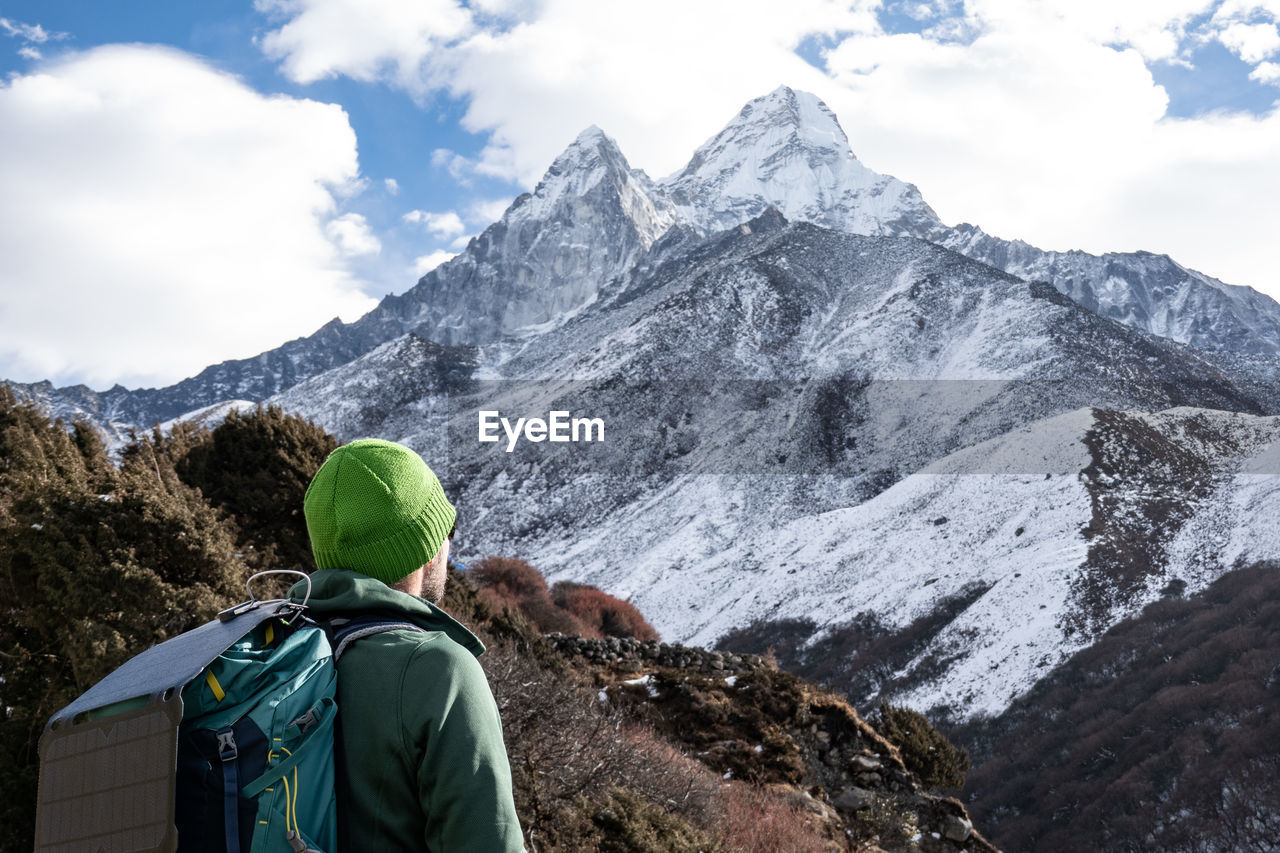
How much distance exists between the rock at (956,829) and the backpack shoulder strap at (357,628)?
9.93m

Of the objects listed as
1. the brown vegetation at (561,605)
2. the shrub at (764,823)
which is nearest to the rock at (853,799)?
the shrub at (764,823)

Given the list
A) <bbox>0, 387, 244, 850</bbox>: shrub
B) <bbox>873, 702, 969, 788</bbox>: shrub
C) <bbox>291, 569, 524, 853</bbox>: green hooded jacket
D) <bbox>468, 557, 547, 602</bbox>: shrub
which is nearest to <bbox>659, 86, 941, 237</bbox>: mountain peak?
<bbox>468, 557, 547, 602</bbox>: shrub

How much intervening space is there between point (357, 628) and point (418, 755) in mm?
313

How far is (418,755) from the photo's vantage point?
5.30 ft

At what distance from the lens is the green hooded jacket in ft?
5.17

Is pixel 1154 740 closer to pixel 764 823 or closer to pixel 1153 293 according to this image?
pixel 764 823

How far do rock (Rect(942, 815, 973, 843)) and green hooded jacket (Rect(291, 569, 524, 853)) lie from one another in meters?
9.80

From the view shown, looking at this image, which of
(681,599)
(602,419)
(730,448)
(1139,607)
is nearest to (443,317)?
(602,419)

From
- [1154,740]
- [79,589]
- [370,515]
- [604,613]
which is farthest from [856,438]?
[370,515]

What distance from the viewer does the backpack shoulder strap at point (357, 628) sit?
1.69 meters

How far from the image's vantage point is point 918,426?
5669 cm

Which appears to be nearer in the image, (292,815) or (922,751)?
(292,815)

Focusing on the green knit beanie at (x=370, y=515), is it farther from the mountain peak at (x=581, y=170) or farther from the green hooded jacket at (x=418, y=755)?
the mountain peak at (x=581, y=170)

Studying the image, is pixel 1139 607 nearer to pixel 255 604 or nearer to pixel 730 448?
pixel 255 604
